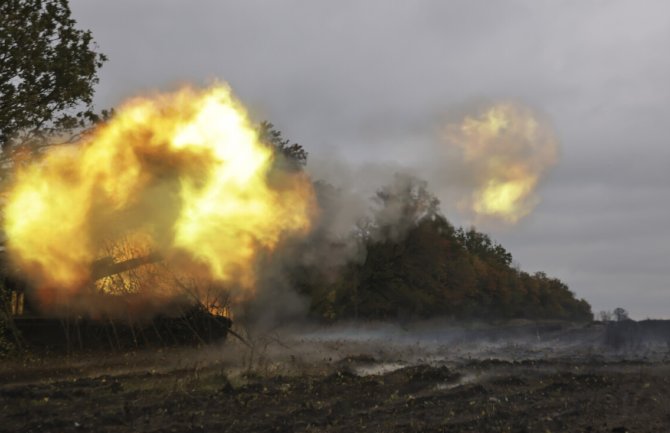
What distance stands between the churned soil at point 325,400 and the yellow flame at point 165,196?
431 cm

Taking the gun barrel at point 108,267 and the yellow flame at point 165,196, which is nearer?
the yellow flame at point 165,196

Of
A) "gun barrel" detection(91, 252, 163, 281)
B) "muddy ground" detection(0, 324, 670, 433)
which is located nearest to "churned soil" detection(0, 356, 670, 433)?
"muddy ground" detection(0, 324, 670, 433)

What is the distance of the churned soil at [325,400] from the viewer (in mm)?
12492

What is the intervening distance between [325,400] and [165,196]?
10807 mm

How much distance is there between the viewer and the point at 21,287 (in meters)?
25.5

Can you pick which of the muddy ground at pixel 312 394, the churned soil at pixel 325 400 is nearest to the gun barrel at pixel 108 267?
the muddy ground at pixel 312 394

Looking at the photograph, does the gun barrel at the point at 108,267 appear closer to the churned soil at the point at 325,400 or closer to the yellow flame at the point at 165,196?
the yellow flame at the point at 165,196

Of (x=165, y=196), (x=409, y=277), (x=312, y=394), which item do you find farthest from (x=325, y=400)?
(x=409, y=277)

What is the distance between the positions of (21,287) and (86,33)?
10226mm

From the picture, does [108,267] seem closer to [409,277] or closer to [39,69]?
[39,69]

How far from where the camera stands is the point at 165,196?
2289 cm

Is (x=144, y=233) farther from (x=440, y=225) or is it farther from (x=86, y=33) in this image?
(x=440, y=225)

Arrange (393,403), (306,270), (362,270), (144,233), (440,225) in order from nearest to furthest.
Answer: (393,403) → (144,233) → (306,270) → (362,270) → (440,225)

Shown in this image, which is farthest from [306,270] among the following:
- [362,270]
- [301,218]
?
[362,270]
